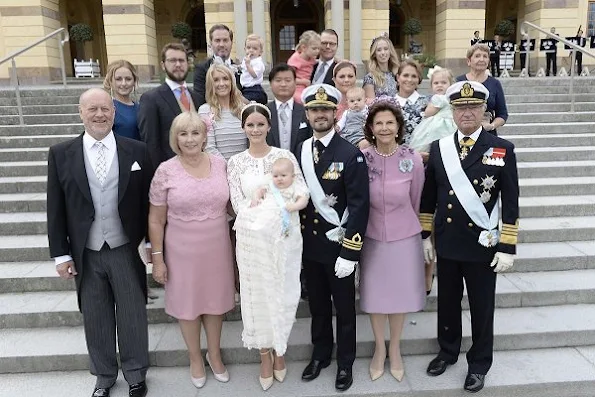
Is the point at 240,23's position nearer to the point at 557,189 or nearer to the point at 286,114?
the point at 557,189

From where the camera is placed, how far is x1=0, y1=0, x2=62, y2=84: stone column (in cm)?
1406

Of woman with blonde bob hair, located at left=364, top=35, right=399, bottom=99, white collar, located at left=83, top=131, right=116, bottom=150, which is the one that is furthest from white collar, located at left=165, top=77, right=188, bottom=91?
woman with blonde bob hair, located at left=364, top=35, right=399, bottom=99

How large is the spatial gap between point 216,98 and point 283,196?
3.76 feet

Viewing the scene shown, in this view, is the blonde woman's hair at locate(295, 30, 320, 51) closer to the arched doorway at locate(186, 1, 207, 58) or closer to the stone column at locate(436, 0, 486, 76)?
the stone column at locate(436, 0, 486, 76)

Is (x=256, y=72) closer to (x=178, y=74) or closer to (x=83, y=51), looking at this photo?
(x=178, y=74)

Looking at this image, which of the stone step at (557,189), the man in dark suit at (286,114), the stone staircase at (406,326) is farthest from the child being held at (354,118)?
the stone step at (557,189)

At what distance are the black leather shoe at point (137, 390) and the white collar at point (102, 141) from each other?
182cm

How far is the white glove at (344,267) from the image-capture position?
10.1 ft

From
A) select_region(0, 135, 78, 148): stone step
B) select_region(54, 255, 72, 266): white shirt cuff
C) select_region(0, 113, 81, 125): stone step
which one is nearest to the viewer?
select_region(54, 255, 72, 266): white shirt cuff

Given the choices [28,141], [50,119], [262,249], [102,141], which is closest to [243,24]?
[50,119]

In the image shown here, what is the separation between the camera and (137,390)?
11.2 feet

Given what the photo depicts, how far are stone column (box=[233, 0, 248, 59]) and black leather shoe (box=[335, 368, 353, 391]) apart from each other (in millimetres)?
11795

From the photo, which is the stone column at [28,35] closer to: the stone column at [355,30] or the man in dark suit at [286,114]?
the stone column at [355,30]

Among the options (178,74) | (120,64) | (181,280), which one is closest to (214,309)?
(181,280)
